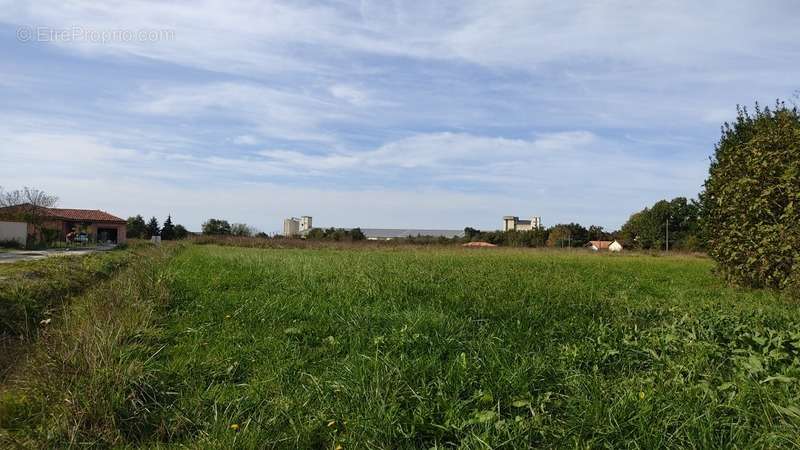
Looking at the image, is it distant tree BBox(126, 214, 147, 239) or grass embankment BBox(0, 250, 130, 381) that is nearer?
grass embankment BBox(0, 250, 130, 381)

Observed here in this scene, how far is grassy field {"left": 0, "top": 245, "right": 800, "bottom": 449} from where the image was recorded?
3.39 m

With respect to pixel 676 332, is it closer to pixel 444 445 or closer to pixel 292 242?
pixel 444 445

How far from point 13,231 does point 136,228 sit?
43.8m

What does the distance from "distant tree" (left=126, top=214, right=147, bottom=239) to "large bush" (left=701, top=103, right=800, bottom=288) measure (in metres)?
82.2

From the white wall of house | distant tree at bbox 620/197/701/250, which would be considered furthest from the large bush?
distant tree at bbox 620/197/701/250

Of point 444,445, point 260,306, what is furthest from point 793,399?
point 260,306

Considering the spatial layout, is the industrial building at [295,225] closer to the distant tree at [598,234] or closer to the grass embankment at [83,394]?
the distant tree at [598,234]

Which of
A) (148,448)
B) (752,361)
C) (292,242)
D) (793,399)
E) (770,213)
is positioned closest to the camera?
(793,399)

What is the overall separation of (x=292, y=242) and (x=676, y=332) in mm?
51657

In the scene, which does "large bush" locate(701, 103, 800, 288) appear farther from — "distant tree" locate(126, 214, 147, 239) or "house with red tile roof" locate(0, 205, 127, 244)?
"distant tree" locate(126, 214, 147, 239)

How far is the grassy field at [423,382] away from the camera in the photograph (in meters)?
3.39

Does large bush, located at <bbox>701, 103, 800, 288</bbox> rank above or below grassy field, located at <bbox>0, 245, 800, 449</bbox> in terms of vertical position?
above

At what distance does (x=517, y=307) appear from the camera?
6.42 m

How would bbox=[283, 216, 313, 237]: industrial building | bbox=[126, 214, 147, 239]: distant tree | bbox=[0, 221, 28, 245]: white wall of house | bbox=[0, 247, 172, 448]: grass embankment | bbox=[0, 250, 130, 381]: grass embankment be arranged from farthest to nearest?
bbox=[283, 216, 313, 237]: industrial building, bbox=[126, 214, 147, 239]: distant tree, bbox=[0, 221, 28, 245]: white wall of house, bbox=[0, 250, 130, 381]: grass embankment, bbox=[0, 247, 172, 448]: grass embankment
